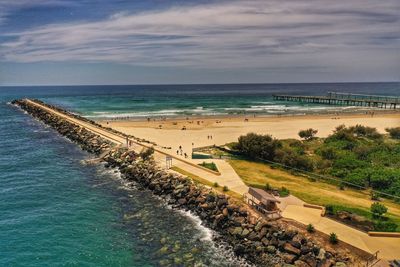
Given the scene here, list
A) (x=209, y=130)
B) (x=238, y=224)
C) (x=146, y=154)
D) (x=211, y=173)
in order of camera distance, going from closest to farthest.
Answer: (x=238, y=224)
(x=211, y=173)
(x=146, y=154)
(x=209, y=130)

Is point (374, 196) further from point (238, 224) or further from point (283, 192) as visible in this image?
point (238, 224)

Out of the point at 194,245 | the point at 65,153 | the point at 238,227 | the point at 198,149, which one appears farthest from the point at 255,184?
the point at 65,153

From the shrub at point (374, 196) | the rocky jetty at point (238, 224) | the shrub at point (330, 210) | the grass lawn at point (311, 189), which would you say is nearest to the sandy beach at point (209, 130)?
the rocky jetty at point (238, 224)

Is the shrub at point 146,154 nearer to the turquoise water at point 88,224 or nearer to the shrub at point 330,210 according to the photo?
the turquoise water at point 88,224

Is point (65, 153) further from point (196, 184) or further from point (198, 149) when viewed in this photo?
point (196, 184)

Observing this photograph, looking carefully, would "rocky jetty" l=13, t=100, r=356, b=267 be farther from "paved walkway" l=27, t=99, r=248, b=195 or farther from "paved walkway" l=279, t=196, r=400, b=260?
"paved walkway" l=27, t=99, r=248, b=195

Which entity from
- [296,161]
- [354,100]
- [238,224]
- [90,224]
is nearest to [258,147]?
[296,161]
